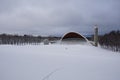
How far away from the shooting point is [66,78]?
31.9 feet

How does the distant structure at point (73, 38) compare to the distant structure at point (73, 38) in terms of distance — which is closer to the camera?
the distant structure at point (73, 38)

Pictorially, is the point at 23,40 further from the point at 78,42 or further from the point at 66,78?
the point at 66,78

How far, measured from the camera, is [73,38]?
51.3 m

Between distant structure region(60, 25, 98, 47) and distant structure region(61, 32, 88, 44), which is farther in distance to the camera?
distant structure region(61, 32, 88, 44)

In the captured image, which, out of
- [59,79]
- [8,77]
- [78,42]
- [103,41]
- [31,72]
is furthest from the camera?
[103,41]

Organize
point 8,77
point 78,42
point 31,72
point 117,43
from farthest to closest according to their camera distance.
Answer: point 117,43 → point 78,42 → point 31,72 → point 8,77

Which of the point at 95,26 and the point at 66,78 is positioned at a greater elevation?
the point at 95,26

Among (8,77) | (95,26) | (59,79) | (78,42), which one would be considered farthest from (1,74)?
(78,42)

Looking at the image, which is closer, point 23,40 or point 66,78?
point 66,78

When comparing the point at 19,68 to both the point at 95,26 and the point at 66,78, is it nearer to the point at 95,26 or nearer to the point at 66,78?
the point at 66,78

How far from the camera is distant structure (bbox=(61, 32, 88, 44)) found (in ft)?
161

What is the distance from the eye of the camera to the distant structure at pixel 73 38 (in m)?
49.0

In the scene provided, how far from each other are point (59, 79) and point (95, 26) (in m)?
34.6

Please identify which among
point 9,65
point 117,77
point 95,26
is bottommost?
point 117,77
